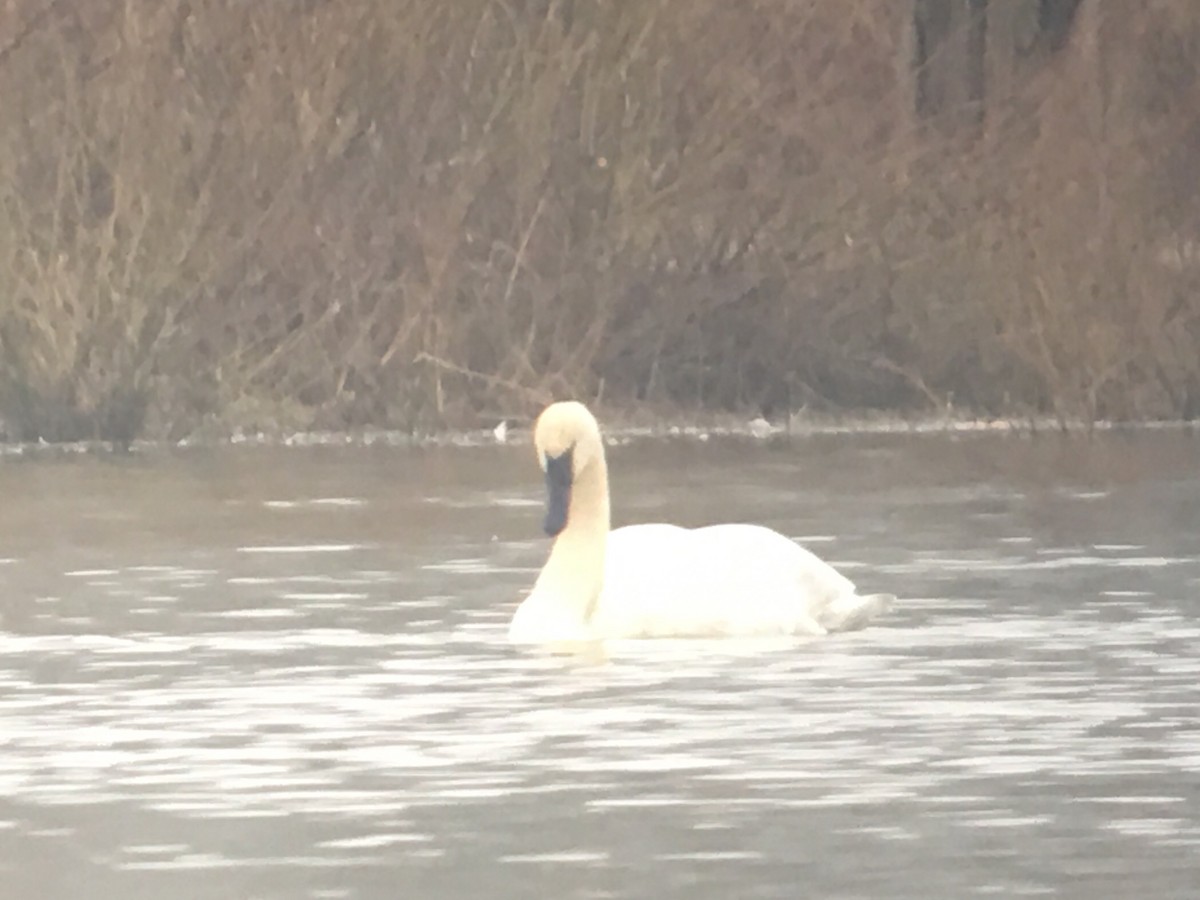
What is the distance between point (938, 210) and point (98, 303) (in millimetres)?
5180

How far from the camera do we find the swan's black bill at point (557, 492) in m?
12.4

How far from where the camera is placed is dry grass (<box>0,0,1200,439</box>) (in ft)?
71.1

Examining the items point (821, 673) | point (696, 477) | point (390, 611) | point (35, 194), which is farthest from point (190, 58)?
point (821, 673)

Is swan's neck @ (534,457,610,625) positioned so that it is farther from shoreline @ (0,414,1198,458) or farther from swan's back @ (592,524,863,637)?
shoreline @ (0,414,1198,458)

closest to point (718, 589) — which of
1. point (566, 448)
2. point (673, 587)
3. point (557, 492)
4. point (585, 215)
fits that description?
point (673, 587)

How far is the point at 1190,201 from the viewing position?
22453mm

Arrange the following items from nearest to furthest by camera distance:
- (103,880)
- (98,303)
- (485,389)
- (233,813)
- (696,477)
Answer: (103,880), (233,813), (696,477), (98,303), (485,389)

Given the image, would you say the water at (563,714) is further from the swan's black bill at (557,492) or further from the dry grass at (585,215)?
the dry grass at (585,215)

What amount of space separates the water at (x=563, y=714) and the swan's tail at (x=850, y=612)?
127mm

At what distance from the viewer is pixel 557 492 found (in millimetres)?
12547

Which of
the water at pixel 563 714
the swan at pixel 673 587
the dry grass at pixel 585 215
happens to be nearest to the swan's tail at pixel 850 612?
the swan at pixel 673 587

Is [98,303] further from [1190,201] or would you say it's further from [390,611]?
[390,611]

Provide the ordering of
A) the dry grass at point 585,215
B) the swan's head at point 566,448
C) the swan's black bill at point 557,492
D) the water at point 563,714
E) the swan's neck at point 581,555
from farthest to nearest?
1. the dry grass at point 585,215
2. the swan's head at point 566,448
3. the swan's black bill at point 557,492
4. the swan's neck at point 581,555
5. the water at point 563,714

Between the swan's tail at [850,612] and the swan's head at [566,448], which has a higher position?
the swan's head at [566,448]
